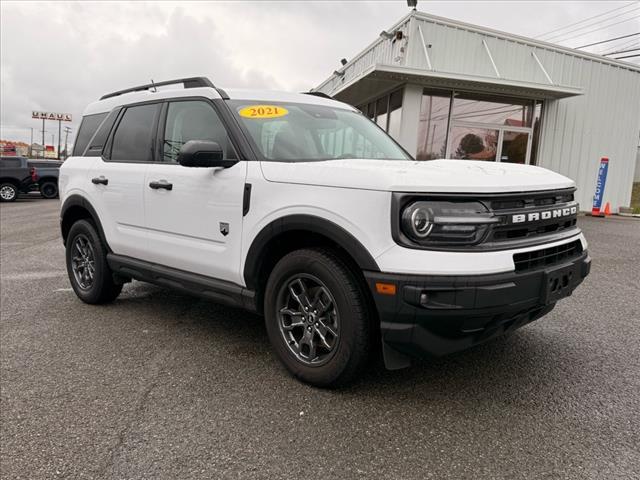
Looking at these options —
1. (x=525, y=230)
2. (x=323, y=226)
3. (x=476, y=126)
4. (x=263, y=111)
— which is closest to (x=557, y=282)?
(x=525, y=230)

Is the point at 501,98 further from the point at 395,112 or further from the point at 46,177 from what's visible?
the point at 46,177

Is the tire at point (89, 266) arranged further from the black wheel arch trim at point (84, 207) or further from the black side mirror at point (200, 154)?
the black side mirror at point (200, 154)

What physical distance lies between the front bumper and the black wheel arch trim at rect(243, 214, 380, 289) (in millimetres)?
112

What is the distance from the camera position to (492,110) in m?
13.3

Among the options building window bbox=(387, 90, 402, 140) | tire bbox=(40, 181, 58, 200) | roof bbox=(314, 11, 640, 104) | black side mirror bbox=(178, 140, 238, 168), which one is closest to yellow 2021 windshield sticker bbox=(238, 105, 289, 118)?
black side mirror bbox=(178, 140, 238, 168)

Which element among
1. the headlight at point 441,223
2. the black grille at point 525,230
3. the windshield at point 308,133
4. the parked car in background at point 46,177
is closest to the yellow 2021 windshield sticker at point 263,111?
the windshield at point 308,133

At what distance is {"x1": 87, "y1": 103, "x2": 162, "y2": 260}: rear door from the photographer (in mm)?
4027

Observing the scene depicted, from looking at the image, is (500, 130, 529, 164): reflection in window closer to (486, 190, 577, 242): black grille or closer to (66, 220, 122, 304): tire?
(486, 190, 577, 242): black grille

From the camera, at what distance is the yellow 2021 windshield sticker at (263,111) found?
346 cm

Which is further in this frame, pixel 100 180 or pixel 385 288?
pixel 100 180

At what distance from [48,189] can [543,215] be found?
22836mm

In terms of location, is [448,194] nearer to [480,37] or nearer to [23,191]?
[480,37]

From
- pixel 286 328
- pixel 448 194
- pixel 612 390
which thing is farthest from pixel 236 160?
pixel 612 390

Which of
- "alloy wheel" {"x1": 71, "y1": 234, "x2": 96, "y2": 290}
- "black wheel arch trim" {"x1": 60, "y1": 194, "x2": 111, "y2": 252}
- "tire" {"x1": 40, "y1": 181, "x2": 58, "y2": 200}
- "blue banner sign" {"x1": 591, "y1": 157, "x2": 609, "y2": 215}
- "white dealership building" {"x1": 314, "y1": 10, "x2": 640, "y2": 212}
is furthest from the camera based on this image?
"tire" {"x1": 40, "y1": 181, "x2": 58, "y2": 200}
